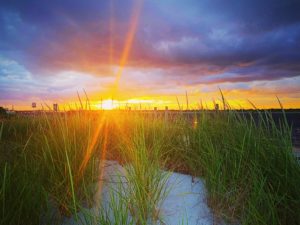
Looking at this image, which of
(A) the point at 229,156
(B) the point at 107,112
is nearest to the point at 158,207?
(A) the point at 229,156

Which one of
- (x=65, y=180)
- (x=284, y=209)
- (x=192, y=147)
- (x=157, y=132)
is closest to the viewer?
(x=284, y=209)

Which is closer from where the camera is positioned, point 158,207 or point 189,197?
point 158,207

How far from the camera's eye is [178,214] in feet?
8.29

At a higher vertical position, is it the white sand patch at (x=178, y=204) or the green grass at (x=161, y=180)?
the green grass at (x=161, y=180)

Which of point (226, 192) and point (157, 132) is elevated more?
point (157, 132)

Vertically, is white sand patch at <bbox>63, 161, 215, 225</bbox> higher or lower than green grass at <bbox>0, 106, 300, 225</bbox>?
lower

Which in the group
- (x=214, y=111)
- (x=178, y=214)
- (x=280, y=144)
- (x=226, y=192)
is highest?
(x=214, y=111)

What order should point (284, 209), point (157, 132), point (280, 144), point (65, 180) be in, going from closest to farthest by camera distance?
point (284, 209), point (65, 180), point (280, 144), point (157, 132)

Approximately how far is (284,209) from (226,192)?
1.73 ft

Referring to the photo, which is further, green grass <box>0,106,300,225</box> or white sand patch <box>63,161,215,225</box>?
white sand patch <box>63,161,215,225</box>

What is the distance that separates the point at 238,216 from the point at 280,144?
0.98 meters

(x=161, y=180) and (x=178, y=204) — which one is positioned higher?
(x=161, y=180)

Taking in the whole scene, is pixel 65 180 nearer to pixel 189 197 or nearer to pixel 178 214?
pixel 178 214

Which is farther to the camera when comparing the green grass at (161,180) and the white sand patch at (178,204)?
the white sand patch at (178,204)
